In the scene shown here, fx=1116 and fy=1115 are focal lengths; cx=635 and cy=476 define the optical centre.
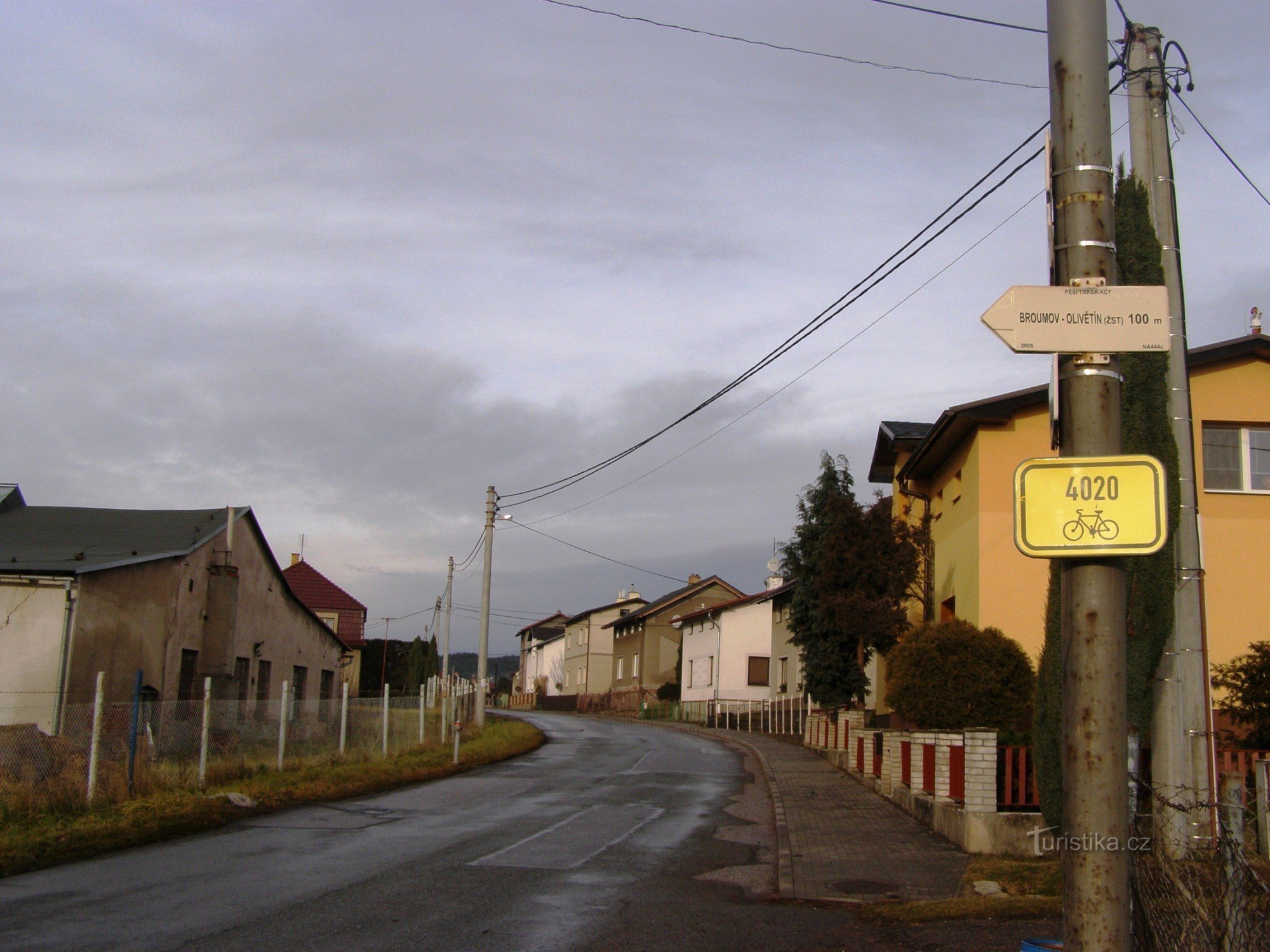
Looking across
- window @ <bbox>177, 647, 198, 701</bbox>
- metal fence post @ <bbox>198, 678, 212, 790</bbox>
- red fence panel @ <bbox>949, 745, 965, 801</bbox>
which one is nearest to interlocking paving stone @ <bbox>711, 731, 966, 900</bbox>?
red fence panel @ <bbox>949, 745, 965, 801</bbox>

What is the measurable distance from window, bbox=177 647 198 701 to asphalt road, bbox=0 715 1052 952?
24.3 feet

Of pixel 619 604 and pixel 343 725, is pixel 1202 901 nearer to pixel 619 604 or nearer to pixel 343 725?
pixel 343 725

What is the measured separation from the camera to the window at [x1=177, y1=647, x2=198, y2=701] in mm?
21719

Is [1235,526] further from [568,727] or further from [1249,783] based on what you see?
[568,727]

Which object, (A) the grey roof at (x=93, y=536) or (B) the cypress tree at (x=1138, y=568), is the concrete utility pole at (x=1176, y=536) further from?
(A) the grey roof at (x=93, y=536)

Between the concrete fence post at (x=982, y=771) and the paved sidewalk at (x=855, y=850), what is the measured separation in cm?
55

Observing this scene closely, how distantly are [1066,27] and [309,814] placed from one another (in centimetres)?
1344

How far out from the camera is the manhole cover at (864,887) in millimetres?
9508

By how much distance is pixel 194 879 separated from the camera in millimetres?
9758

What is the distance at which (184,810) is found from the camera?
43.6ft

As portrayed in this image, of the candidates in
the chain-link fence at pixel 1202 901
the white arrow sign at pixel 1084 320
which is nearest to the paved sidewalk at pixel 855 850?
the chain-link fence at pixel 1202 901

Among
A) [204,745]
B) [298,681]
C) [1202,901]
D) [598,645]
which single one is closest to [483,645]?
[298,681]

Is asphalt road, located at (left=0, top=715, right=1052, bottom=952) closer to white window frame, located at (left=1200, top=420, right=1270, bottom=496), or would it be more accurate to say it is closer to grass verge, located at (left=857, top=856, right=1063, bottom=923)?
grass verge, located at (left=857, top=856, right=1063, bottom=923)

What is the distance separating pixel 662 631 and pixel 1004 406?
4896cm
